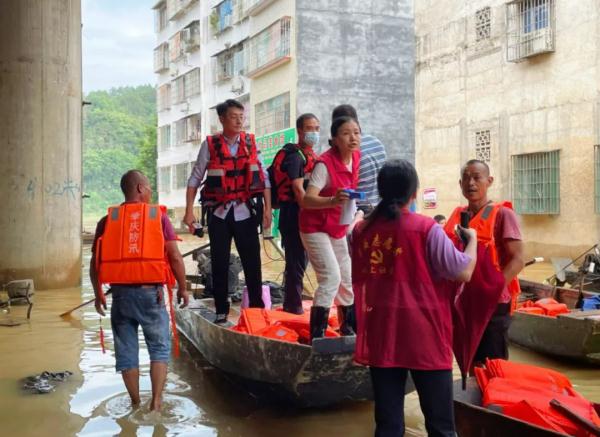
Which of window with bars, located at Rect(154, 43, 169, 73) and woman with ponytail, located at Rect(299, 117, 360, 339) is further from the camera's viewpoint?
window with bars, located at Rect(154, 43, 169, 73)

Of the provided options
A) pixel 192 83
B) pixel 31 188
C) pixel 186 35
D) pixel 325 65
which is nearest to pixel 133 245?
pixel 31 188

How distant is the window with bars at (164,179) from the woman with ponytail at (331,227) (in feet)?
124

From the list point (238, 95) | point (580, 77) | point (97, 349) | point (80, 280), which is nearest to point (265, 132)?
point (238, 95)

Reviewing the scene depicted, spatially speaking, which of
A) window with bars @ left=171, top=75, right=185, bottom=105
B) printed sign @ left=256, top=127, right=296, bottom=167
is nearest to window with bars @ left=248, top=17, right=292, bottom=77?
printed sign @ left=256, top=127, right=296, bottom=167

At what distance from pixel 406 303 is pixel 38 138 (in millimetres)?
10467

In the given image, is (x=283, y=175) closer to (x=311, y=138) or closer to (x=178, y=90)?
(x=311, y=138)

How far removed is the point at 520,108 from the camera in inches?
751

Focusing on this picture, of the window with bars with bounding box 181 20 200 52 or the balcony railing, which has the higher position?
the window with bars with bounding box 181 20 200 52

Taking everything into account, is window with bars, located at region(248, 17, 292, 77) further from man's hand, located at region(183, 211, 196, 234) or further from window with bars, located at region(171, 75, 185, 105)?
man's hand, located at region(183, 211, 196, 234)

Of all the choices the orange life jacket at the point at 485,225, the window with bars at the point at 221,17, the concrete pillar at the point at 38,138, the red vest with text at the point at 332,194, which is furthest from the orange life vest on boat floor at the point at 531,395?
the window with bars at the point at 221,17

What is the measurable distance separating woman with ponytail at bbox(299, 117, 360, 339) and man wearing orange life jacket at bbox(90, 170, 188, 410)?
965 mm

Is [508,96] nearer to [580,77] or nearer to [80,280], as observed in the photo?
[580,77]

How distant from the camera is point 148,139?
170ft

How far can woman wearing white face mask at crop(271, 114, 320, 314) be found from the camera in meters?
5.95
